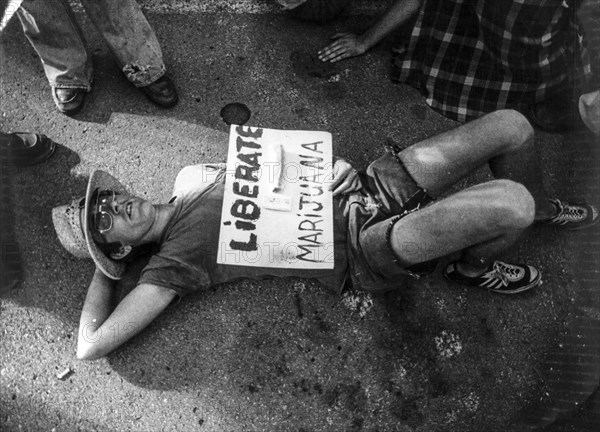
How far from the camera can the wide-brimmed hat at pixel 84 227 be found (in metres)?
2.03

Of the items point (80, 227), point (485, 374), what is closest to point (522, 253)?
point (485, 374)

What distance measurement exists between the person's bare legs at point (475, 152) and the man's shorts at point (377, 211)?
0.16 feet

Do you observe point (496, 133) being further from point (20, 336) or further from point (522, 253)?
point (20, 336)

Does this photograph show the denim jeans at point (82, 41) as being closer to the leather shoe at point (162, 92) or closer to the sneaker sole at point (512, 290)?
the leather shoe at point (162, 92)

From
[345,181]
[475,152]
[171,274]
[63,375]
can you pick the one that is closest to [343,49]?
[345,181]

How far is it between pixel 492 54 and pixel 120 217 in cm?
190

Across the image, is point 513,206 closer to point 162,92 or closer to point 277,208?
point 277,208

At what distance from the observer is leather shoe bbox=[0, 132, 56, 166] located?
8.18ft

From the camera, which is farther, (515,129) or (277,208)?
(277,208)

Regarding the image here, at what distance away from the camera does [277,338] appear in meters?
2.30

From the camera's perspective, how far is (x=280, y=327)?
232 centimetres

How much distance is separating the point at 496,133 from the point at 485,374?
1.07m

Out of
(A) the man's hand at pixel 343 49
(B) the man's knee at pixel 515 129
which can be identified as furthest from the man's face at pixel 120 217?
(B) the man's knee at pixel 515 129

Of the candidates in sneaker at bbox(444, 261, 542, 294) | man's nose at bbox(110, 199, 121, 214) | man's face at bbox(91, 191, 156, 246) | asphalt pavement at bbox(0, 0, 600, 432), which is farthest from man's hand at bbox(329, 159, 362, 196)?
man's nose at bbox(110, 199, 121, 214)
